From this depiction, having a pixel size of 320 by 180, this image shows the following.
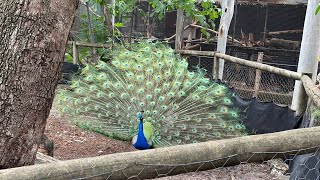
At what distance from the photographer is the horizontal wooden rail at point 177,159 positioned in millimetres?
1095

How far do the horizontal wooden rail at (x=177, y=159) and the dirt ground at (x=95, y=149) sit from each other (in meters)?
3.04

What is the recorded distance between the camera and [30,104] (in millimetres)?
1569

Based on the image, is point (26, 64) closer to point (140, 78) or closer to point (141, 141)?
point (141, 141)

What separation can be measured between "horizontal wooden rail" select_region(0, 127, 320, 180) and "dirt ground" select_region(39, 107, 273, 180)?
120 inches

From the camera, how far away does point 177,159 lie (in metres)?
1.25

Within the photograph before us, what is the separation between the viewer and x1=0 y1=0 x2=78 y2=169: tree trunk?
1498 mm

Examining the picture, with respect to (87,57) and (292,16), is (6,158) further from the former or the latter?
(292,16)

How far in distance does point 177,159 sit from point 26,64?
69 centimetres

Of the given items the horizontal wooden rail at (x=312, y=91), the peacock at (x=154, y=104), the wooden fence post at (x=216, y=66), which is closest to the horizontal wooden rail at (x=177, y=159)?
the horizontal wooden rail at (x=312, y=91)

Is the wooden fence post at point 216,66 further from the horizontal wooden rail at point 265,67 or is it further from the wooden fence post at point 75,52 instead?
the wooden fence post at point 75,52

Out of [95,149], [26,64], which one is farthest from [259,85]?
[26,64]

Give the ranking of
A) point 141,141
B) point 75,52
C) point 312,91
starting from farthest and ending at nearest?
point 75,52
point 141,141
point 312,91

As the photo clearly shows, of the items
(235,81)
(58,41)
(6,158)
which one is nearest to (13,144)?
(6,158)

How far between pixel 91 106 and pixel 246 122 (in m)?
2.18
